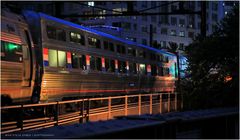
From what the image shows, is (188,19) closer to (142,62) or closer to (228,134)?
(142,62)

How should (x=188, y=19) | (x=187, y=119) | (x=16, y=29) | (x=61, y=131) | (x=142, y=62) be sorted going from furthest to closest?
(x=188, y=19) < (x=142, y=62) < (x=16, y=29) < (x=187, y=119) < (x=61, y=131)

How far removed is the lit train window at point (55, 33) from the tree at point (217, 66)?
176 inches

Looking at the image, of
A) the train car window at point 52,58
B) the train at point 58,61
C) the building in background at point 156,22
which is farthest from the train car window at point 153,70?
the building in background at point 156,22

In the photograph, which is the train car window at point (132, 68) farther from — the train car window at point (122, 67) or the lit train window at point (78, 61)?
the lit train window at point (78, 61)

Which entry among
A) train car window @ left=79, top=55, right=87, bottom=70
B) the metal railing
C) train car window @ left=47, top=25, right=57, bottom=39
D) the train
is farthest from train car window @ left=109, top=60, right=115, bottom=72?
train car window @ left=47, top=25, right=57, bottom=39

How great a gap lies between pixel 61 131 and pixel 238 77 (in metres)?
8.92

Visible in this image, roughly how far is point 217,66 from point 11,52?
6990 millimetres

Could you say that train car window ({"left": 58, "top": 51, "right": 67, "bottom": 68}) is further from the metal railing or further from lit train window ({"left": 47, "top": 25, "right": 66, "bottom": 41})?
the metal railing

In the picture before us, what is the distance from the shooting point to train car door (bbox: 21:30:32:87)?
15.0 m

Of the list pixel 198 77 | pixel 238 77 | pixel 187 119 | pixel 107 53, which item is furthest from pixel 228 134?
pixel 107 53

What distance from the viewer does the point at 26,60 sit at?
15125 millimetres

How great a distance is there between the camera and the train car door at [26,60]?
15.0m

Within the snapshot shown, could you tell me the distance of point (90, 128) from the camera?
910 centimetres

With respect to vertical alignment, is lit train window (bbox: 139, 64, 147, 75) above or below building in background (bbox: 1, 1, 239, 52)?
below
